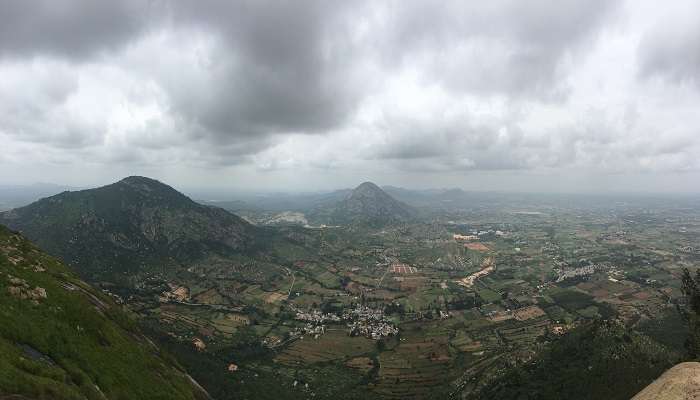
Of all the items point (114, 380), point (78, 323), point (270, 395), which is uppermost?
point (78, 323)

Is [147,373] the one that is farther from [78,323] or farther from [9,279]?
[9,279]

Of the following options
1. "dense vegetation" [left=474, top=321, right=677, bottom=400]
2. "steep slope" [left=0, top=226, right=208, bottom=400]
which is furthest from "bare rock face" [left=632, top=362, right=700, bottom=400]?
"dense vegetation" [left=474, top=321, right=677, bottom=400]

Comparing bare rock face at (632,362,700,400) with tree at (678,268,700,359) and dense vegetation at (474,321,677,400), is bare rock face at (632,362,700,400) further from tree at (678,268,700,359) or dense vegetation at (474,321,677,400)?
dense vegetation at (474,321,677,400)

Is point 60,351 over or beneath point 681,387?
over

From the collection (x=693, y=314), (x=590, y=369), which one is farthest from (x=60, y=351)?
(x=590, y=369)

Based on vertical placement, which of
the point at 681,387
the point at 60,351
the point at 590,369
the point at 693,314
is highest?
the point at 60,351

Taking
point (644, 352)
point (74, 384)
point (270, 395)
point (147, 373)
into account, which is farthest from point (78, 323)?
point (644, 352)

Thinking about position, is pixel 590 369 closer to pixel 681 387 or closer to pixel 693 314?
pixel 693 314

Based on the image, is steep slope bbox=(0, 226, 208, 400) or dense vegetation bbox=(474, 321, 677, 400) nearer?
steep slope bbox=(0, 226, 208, 400)

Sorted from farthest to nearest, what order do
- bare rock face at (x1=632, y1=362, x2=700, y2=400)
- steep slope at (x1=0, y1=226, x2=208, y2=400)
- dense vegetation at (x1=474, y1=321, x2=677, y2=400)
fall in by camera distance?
dense vegetation at (x1=474, y1=321, x2=677, y2=400) < bare rock face at (x1=632, y1=362, x2=700, y2=400) < steep slope at (x1=0, y1=226, x2=208, y2=400)
